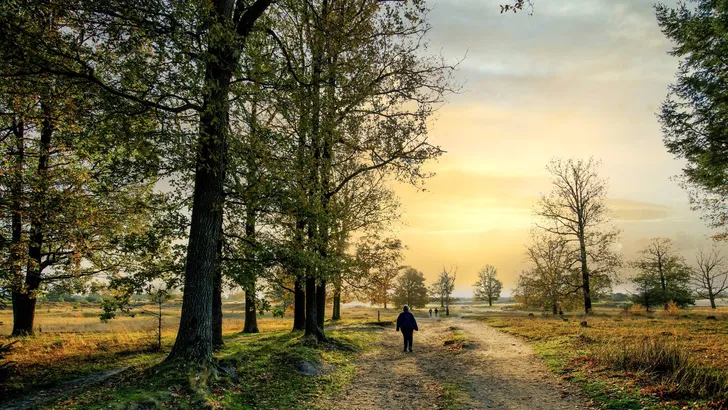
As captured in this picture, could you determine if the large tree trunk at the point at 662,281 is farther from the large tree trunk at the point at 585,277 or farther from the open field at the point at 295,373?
the open field at the point at 295,373

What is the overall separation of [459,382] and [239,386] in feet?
20.5

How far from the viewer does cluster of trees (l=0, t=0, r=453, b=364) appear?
787 centimetres

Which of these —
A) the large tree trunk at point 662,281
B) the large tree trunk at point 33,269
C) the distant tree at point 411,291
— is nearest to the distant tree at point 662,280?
the large tree trunk at point 662,281

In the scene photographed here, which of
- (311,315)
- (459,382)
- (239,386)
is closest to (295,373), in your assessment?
(239,386)

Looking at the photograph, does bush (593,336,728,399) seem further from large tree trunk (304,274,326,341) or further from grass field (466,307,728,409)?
large tree trunk (304,274,326,341)

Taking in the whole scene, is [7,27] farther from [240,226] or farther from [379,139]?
[379,139]

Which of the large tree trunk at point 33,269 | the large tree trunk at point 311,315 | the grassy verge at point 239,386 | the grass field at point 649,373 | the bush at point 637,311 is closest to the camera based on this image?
the grassy verge at point 239,386

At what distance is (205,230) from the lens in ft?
30.1

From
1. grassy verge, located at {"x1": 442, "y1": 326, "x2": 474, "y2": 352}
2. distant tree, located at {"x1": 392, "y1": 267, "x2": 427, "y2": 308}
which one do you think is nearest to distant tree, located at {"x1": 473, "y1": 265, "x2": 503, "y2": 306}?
distant tree, located at {"x1": 392, "y1": 267, "x2": 427, "y2": 308}

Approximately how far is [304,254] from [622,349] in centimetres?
994

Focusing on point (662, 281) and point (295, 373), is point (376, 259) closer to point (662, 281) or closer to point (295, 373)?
point (295, 373)

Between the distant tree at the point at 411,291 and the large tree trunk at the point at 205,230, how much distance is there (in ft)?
182

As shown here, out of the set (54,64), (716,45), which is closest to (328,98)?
(54,64)

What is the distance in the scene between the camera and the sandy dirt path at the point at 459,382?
28.2ft
